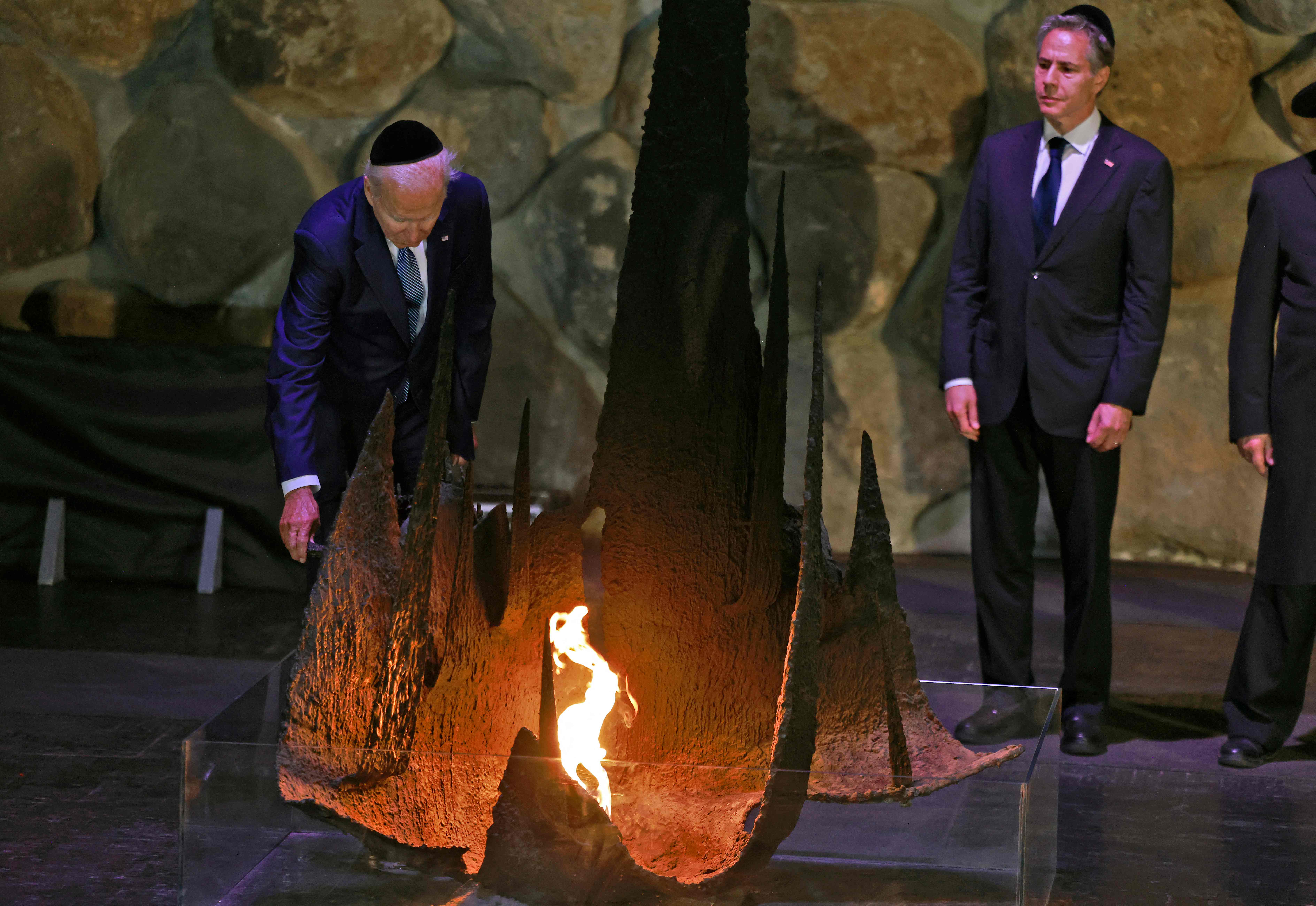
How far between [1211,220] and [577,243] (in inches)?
69.7

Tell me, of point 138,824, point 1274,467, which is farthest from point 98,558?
point 1274,467

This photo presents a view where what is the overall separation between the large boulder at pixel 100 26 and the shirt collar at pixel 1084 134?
2.66m

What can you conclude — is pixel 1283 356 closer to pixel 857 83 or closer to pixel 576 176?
pixel 857 83

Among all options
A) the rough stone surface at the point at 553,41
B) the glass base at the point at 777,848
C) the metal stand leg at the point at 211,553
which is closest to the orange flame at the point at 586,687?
the glass base at the point at 777,848

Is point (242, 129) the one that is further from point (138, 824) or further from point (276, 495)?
point (138, 824)

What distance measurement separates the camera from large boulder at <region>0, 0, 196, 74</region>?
13.9 feet

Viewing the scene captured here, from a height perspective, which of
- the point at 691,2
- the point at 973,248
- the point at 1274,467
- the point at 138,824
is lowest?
the point at 138,824

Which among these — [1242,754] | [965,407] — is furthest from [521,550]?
[1242,754]

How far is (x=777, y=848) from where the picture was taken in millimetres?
1761

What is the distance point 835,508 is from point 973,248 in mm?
1497

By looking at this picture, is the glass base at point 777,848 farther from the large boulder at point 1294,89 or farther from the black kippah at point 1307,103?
the large boulder at point 1294,89

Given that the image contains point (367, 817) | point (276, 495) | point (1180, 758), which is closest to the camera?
point (367, 817)

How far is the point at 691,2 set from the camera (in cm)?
197

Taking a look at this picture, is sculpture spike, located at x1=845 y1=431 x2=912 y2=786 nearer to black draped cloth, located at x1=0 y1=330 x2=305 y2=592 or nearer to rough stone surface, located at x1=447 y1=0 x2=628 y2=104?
black draped cloth, located at x1=0 y1=330 x2=305 y2=592
